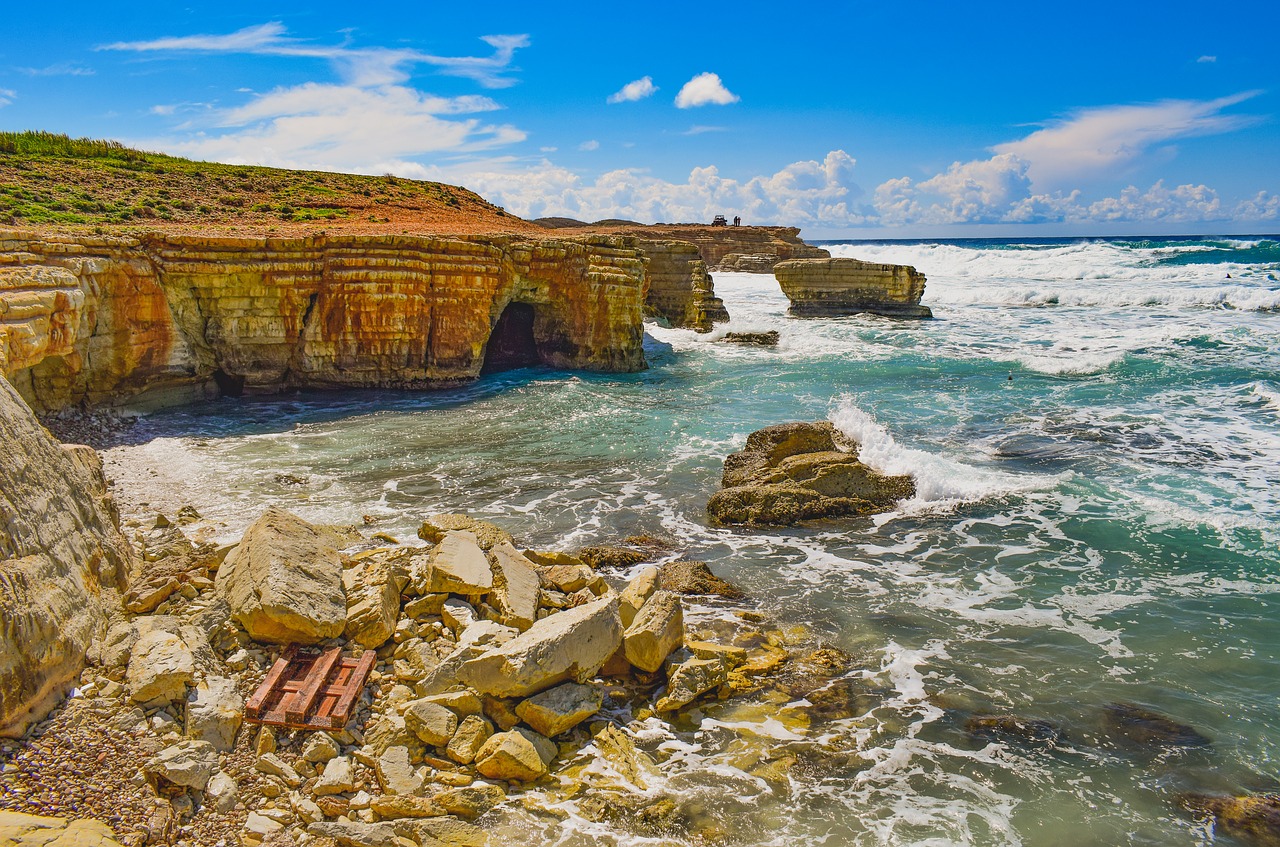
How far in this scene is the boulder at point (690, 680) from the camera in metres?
6.62

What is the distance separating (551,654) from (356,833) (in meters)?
1.90

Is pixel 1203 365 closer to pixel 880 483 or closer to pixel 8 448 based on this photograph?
pixel 880 483

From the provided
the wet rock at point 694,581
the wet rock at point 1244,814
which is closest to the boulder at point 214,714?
the wet rock at point 694,581

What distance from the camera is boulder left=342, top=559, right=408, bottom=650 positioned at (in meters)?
6.63

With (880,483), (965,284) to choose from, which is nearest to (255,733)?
(880,483)

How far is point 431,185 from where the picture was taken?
3656 cm

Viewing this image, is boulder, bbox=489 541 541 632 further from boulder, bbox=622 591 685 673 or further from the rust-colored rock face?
the rust-colored rock face

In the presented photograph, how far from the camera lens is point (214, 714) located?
534cm

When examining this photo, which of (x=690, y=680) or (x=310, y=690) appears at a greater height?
(x=310, y=690)

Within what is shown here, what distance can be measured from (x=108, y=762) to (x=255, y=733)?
0.92m

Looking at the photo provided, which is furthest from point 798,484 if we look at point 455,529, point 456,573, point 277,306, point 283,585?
point 277,306

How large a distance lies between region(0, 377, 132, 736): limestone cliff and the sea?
3.24m

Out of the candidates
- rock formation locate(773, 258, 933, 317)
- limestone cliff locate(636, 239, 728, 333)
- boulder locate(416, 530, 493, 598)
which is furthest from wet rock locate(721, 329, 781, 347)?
boulder locate(416, 530, 493, 598)

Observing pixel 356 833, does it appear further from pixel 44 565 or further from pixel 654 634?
pixel 44 565
